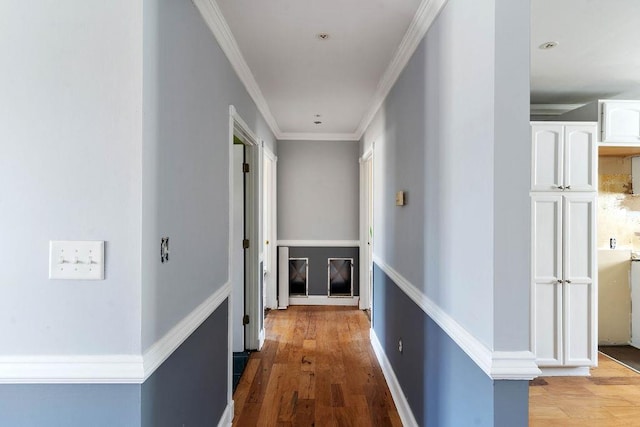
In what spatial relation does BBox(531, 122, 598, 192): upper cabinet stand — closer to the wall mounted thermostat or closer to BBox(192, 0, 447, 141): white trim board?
BBox(192, 0, 447, 141): white trim board

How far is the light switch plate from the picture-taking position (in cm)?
120

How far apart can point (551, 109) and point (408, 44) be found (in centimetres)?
240

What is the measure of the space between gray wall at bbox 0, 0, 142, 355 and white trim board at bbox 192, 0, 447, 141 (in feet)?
2.21

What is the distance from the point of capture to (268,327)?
174 inches

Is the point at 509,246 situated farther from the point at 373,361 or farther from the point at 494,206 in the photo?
the point at 373,361

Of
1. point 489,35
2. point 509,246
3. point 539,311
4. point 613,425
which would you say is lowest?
point 613,425

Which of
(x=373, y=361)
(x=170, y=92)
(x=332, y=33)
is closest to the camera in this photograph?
(x=170, y=92)

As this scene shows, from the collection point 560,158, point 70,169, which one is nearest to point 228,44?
point 70,169

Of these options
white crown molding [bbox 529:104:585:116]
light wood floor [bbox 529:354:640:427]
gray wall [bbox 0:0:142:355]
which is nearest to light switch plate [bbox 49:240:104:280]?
gray wall [bbox 0:0:142:355]

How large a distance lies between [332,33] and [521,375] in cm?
197

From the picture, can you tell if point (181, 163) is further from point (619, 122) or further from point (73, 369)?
point (619, 122)

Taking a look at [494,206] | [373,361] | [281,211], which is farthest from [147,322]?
[281,211]

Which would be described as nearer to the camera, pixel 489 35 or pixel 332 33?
pixel 489 35

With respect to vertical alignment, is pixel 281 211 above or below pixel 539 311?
above
